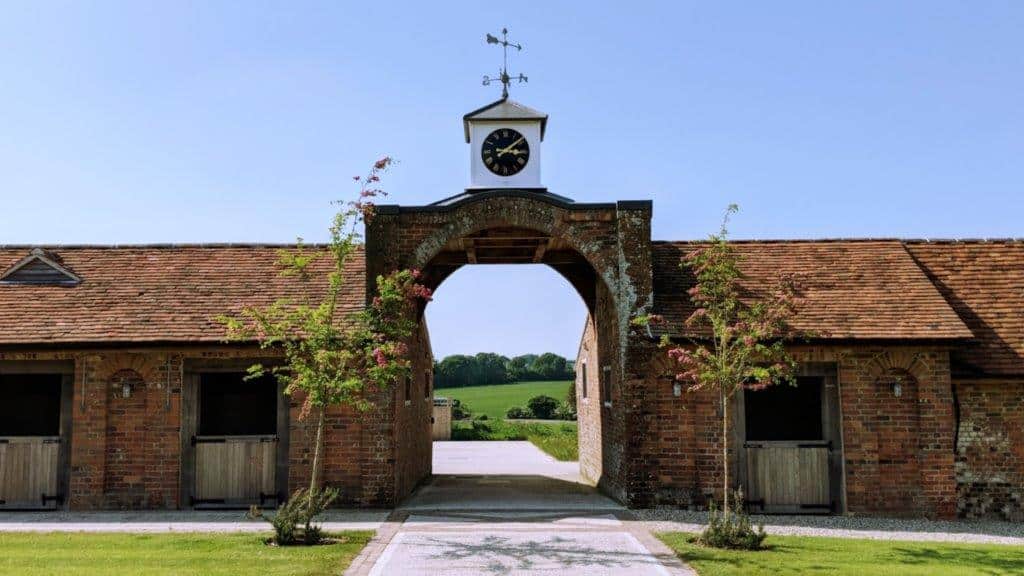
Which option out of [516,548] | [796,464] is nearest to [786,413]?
[796,464]

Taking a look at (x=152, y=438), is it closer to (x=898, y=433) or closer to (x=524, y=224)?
(x=524, y=224)

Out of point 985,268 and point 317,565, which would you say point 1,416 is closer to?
point 317,565

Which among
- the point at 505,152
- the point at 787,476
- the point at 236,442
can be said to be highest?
the point at 505,152

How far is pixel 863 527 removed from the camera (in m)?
13.3

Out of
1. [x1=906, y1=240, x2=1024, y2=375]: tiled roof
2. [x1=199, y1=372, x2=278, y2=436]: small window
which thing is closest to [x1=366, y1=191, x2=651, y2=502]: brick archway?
[x1=199, y1=372, x2=278, y2=436]: small window

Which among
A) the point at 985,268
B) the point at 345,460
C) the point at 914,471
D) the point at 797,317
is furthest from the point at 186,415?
the point at 985,268

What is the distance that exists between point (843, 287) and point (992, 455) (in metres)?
3.77

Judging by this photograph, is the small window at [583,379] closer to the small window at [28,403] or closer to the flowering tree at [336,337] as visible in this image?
the flowering tree at [336,337]

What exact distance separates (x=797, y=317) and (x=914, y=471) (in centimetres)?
322

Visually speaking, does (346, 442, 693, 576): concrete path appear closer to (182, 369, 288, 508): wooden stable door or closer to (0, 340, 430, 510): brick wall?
(0, 340, 430, 510): brick wall

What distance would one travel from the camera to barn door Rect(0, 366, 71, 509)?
14.8m

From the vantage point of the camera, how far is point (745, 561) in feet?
34.0

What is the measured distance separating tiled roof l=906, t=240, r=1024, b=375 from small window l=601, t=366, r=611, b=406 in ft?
20.7

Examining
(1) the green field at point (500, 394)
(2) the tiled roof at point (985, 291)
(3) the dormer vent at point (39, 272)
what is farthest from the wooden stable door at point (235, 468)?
(1) the green field at point (500, 394)
